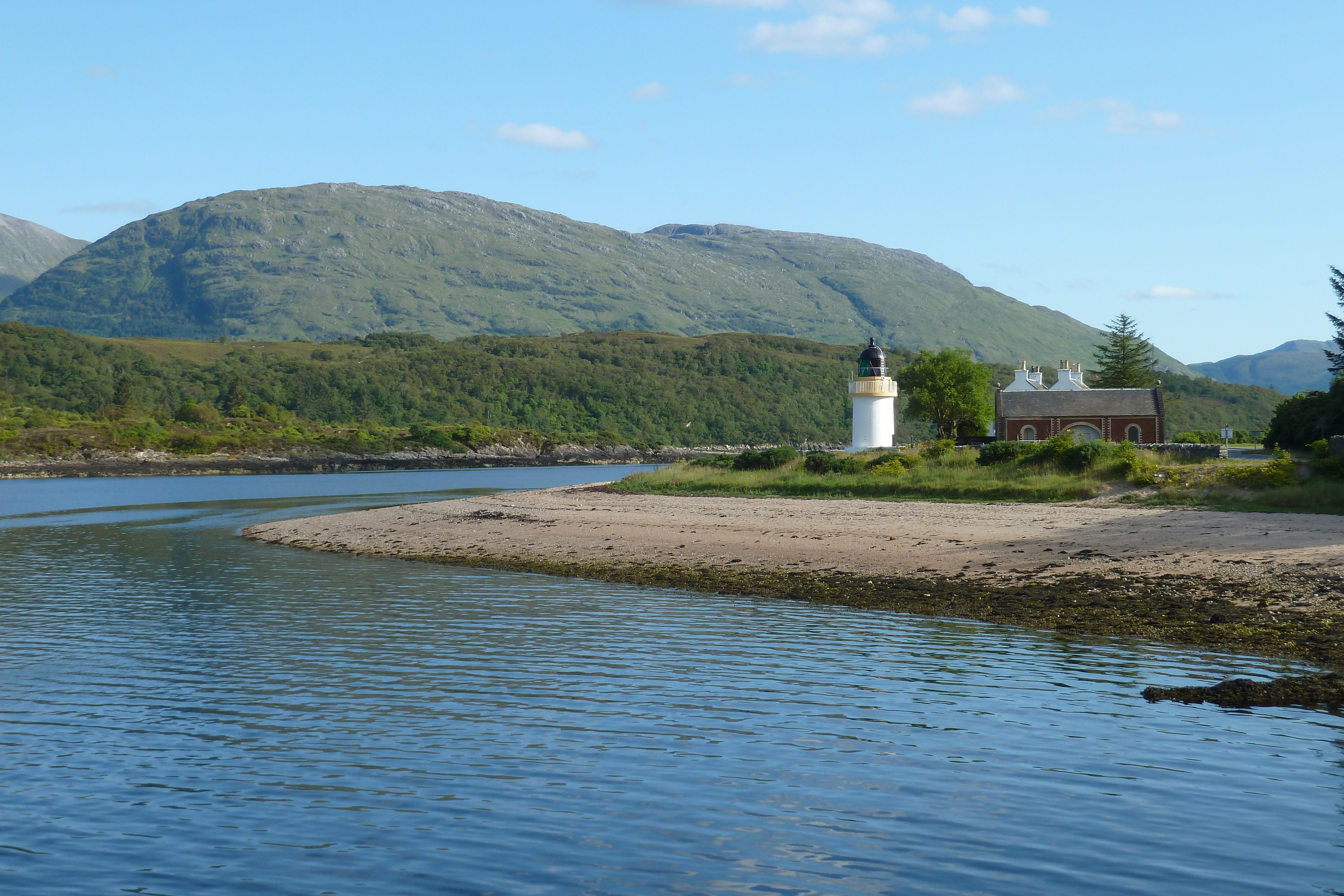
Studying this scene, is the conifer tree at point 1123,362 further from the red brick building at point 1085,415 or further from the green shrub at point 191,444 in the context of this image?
the green shrub at point 191,444

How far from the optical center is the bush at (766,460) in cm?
4903

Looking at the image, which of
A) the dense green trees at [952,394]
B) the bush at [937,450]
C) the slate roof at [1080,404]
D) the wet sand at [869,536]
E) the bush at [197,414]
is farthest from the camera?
the bush at [197,414]

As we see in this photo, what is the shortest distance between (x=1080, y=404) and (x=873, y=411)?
476 inches

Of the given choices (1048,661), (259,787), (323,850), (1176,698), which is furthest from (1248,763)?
(259,787)

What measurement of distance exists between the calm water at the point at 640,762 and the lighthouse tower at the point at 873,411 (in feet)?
126

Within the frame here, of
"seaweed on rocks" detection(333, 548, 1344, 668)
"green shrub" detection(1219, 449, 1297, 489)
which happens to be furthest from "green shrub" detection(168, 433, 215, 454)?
"green shrub" detection(1219, 449, 1297, 489)

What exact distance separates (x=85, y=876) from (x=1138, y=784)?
9.73 metres

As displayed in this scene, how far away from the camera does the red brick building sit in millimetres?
59406

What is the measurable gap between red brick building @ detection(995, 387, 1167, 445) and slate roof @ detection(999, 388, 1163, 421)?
0.09ft

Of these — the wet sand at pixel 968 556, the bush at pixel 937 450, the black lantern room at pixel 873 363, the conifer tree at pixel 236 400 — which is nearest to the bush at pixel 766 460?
the bush at pixel 937 450

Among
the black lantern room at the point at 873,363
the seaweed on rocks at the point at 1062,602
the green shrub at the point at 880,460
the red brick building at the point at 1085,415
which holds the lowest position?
the seaweed on rocks at the point at 1062,602

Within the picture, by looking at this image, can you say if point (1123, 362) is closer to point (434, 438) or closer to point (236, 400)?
point (434, 438)

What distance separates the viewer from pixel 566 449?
176 meters

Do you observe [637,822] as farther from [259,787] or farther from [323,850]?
[259,787]
